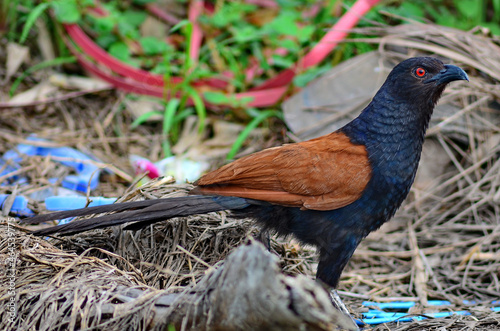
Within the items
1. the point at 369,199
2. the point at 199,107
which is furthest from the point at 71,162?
the point at 369,199

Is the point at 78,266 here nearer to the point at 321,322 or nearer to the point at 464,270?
the point at 321,322

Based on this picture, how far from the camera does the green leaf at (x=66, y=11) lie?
4434 millimetres

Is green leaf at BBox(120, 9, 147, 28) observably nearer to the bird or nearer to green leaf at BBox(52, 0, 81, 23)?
green leaf at BBox(52, 0, 81, 23)

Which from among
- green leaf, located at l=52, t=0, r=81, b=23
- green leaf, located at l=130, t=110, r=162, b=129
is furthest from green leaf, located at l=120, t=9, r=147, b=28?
green leaf, located at l=130, t=110, r=162, b=129

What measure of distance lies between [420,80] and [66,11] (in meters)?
3.20

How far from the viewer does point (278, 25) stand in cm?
437

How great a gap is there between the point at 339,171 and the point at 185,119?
2.39m

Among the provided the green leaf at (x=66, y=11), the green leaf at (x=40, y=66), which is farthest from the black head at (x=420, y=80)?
the green leaf at (x=40, y=66)

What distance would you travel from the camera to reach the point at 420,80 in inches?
99.0

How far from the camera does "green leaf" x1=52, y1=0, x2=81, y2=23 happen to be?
4434 millimetres

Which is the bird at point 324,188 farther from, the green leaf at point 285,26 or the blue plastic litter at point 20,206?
the green leaf at point 285,26

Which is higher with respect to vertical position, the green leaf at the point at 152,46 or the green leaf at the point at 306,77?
the green leaf at the point at 306,77

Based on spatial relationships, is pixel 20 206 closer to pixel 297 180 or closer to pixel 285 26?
pixel 297 180

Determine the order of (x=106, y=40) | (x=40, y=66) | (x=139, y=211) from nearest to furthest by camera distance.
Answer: (x=139, y=211) → (x=40, y=66) → (x=106, y=40)
